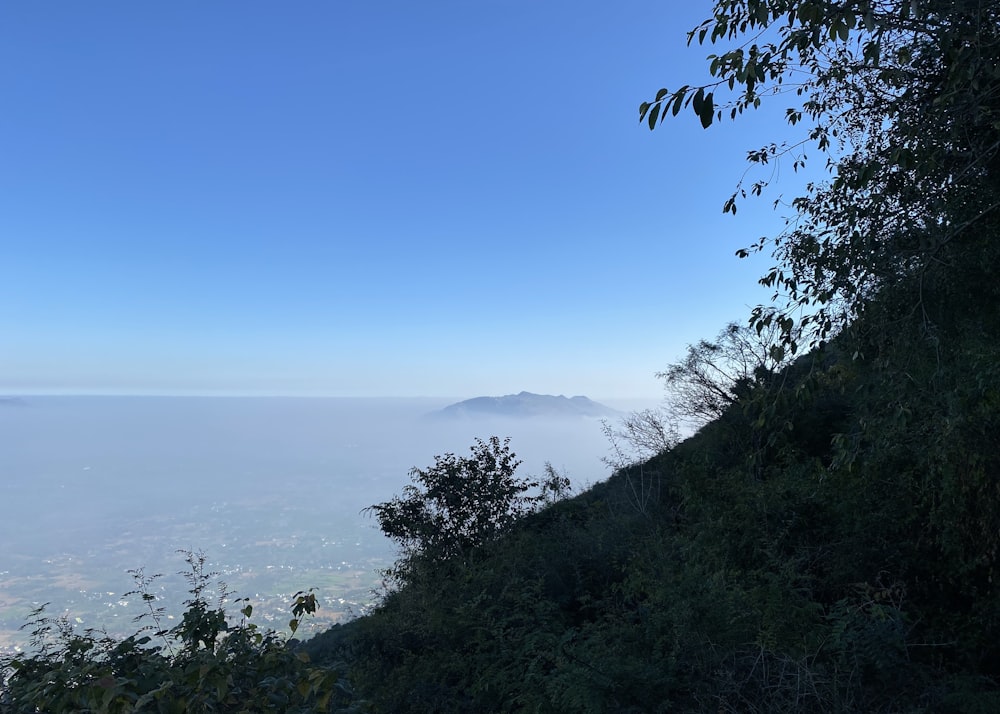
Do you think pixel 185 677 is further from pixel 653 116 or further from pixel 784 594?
pixel 784 594

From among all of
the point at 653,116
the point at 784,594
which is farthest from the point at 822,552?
the point at 653,116

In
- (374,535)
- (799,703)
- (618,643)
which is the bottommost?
(799,703)

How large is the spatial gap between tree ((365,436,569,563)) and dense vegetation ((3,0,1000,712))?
331 centimetres

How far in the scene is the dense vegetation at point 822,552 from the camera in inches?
143

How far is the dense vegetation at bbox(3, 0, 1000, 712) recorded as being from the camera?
3631mm

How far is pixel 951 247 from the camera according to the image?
22.4ft

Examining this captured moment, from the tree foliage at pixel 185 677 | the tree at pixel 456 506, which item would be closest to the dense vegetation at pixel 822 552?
the tree foliage at pixel 185 677

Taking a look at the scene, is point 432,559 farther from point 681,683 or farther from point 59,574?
point 59,574

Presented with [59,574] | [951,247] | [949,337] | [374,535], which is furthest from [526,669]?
[59,574]

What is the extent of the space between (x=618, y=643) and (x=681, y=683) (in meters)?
1.42

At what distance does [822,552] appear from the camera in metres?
Answer: 9.73

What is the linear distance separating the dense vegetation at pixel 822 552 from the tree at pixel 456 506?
3309 millimetres

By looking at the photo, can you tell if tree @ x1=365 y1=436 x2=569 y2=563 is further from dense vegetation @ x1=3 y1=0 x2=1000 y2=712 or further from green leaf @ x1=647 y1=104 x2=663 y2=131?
green leaf @ x1=647 y1=104 x2=663 y2=131

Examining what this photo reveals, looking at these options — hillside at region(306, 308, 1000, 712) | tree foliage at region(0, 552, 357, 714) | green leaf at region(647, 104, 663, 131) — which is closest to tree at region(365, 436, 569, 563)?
hillside at region(306, 308, 1000, 712)
